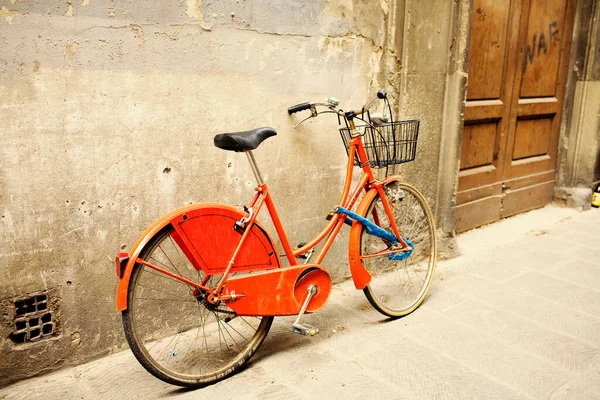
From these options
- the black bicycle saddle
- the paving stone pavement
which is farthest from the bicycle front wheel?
the black bicycle saddle

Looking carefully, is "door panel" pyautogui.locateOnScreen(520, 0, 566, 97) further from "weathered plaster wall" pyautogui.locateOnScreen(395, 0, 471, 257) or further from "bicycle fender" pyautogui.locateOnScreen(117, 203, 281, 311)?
"bicycle fender" pyautogui.locateOnScreen(117, 203, 281, 311)

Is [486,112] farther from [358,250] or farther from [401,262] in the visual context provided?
[358,250]

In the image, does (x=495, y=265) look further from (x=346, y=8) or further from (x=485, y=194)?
(x=346, y=8)

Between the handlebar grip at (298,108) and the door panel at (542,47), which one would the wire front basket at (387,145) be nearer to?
the handlebar grip at (298,108)

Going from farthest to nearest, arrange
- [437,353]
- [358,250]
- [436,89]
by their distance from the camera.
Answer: [436,89] < [358,250] < [437,353]

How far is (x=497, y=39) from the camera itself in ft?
15.0

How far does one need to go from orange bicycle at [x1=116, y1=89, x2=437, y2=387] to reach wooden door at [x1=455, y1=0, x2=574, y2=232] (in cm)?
152

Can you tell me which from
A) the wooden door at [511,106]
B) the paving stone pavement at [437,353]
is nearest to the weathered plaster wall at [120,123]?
the paving stone pavement at [437,353]

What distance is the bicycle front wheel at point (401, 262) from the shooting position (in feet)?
10.4

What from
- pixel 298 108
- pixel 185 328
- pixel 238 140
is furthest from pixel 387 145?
pixel 185 328

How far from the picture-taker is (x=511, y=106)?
16.3 ft

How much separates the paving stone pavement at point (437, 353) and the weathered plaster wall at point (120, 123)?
0.41m

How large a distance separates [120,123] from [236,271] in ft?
3.01

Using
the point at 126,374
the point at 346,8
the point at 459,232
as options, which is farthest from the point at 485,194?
the point at 126,374
